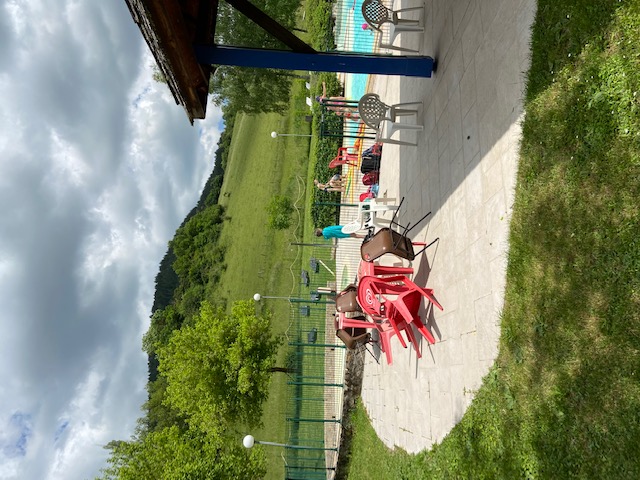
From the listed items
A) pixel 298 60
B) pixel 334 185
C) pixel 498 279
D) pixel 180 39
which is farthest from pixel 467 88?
pixel 334 185

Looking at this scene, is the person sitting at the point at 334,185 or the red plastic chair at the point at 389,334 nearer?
the red plastic chair at the point at 389,334

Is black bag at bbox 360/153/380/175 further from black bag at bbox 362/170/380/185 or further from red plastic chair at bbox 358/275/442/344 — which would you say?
red plastic chair at bbox 358/275/442/344

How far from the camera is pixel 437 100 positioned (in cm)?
739

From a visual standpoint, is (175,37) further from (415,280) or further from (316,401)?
(316,401)

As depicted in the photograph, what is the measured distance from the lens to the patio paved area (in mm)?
5020

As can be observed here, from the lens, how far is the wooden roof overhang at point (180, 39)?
13.3ft

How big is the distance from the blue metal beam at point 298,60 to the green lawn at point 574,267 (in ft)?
8.56

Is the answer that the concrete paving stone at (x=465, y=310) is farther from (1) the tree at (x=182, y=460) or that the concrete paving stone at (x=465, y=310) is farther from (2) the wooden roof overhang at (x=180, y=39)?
(1) the tree at (x=182, y=460)

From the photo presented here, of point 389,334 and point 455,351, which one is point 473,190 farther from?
point 389,334

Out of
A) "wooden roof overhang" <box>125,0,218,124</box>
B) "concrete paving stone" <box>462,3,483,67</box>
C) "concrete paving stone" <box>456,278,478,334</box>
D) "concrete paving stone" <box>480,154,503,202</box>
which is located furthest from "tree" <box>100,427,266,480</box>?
"concrete paving stone" <box>462,3,483,67</box>

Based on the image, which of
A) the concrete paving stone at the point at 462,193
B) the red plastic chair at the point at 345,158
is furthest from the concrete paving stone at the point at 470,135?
the red plastic chair at the point at 345,158

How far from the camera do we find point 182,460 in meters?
11.4

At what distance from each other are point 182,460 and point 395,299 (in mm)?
8184

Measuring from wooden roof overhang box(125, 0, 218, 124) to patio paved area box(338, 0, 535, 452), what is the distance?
3.80 meters
